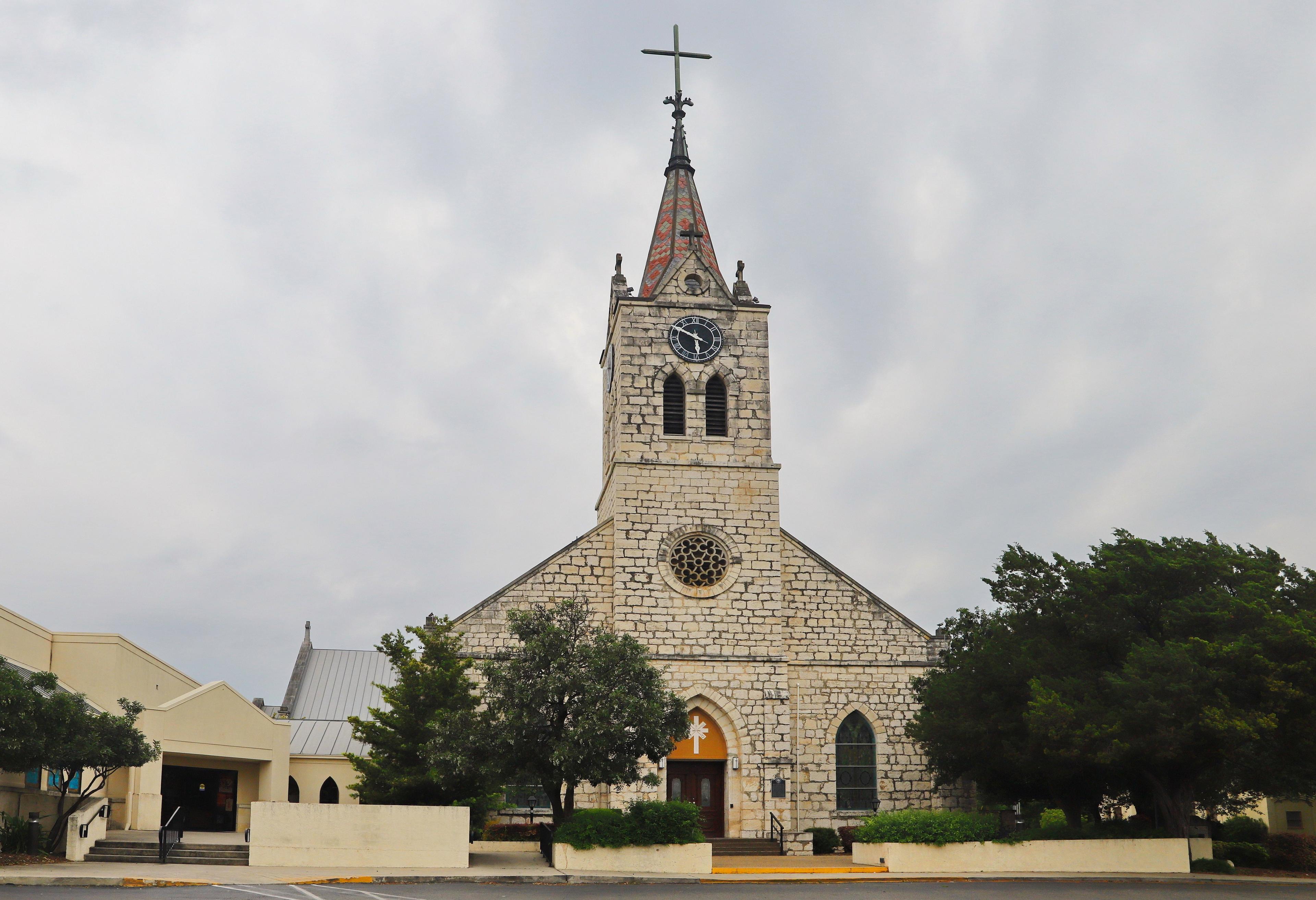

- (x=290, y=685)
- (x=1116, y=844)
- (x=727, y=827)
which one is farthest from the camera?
(x=290, y=685)

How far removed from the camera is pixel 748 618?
104ft

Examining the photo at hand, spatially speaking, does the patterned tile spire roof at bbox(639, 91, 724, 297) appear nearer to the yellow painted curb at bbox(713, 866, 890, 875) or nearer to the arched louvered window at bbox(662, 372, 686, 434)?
the arched louvered window at bbox(662, 372, 686, 434)

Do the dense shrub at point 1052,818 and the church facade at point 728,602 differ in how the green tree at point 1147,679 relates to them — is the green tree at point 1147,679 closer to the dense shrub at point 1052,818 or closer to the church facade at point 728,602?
the dense shrub at point 1052,818

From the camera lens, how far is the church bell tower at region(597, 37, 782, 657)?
31484 mm

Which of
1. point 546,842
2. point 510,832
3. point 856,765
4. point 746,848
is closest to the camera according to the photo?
point 546,842

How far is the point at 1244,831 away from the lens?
101ft

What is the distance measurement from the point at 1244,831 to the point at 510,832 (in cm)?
1909

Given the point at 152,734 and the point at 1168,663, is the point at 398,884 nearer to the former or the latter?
the point at 152,734

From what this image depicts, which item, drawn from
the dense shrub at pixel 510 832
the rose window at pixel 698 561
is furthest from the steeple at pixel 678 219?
the dense shrub at pixel 510 832

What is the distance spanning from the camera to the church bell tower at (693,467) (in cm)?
3148

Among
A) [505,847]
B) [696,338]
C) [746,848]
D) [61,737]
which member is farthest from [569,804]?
[696,338]

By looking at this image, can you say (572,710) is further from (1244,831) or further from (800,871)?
(1244,831)

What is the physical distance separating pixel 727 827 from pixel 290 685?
20.3m

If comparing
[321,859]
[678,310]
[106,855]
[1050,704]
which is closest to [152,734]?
[106,855]
